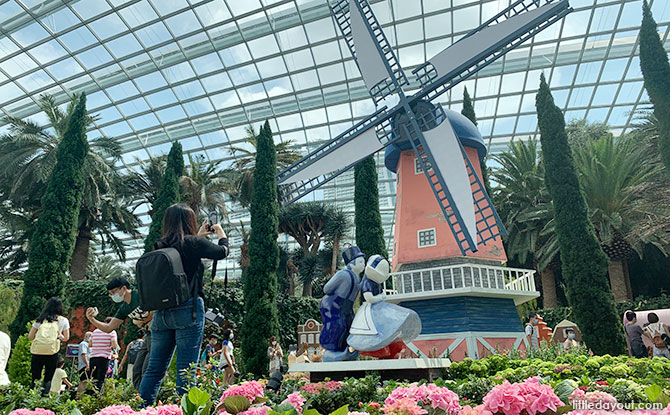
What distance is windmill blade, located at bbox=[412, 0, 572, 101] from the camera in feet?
39.7

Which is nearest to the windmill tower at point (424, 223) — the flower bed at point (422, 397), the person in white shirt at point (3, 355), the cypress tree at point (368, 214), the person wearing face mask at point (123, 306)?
the cypress tree at point (368, 214)

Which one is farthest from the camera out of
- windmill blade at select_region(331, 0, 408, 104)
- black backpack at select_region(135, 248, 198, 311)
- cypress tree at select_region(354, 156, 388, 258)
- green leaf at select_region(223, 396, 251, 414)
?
cypress tree at select_region(354, 156, 388, 258)

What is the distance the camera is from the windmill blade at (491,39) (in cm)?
1209

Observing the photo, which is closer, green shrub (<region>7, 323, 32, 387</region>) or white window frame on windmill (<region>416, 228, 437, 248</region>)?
green shrub (<region>7, 323, 32, 387</region>)

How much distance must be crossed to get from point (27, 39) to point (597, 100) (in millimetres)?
27251

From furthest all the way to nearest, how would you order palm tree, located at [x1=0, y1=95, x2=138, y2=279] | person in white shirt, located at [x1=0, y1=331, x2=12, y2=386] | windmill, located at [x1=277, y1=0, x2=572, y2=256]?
palm tree, located at [x1=0, y1=95, x2=138, y2=279]
windmill, located at [x1=277, y1=0, x2=572, y2=256]
person in white shirt, located at [x1=0, y1=331, x2=12, y2=386]

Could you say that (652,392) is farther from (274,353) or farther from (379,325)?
(274,353)

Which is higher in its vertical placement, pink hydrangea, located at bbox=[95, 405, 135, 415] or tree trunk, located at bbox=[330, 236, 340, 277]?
tree trunk, located at bbox=[330, 236, 340, 277]

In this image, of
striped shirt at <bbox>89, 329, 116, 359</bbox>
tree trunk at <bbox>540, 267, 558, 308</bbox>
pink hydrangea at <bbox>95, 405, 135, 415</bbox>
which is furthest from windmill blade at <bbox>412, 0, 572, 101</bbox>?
tree trunk at <bbox>540, 267, 558, 308</bbox>

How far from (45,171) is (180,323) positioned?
1949 cm

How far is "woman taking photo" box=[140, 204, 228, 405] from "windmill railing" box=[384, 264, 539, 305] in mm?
9099

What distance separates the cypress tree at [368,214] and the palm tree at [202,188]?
6980 millimetres

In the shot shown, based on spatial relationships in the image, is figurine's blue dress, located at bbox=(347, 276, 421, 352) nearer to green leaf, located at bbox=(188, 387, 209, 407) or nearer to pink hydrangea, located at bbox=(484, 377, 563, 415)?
pink hydrangea, located at bbox=(484, 377, 563, 415)

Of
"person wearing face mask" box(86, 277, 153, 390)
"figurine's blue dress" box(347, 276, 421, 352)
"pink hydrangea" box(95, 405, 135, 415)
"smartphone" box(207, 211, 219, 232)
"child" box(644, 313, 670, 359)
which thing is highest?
"smartphone" box(207, 211, 219, 232)
